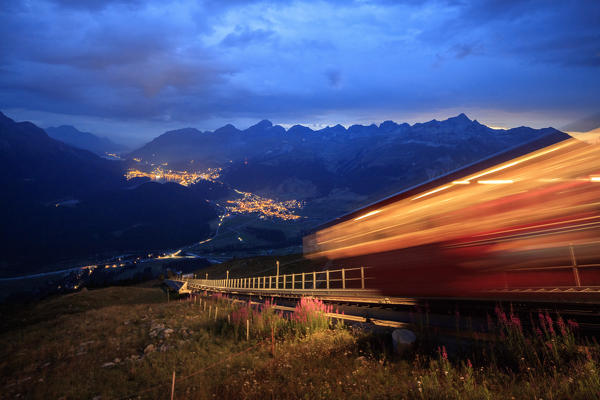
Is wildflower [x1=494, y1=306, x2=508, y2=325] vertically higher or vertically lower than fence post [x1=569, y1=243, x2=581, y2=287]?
lower

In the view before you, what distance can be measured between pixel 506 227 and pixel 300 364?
19.7 ft

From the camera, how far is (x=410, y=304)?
8656mm

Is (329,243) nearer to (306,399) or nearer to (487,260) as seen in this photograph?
(487,260)

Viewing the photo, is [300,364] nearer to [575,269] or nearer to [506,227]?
[506,227]

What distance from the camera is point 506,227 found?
703 centimetres

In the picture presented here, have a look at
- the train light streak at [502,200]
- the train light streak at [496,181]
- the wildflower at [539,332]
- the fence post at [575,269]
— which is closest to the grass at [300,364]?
the wildflower at [539,332]

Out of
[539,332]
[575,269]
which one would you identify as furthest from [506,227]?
[539,332]

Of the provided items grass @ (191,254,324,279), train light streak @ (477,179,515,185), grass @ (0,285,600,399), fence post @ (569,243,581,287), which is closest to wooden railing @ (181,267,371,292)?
grass @ (191,254,324,279)

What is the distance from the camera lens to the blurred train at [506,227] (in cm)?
618

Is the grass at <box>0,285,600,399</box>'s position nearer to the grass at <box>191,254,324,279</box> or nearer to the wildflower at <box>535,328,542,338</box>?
the wildflower at <box>535,328,542,338</box>

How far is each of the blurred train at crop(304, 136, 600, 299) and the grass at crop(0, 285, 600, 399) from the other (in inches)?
54.8

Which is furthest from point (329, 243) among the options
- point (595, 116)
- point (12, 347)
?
point (12, 347)

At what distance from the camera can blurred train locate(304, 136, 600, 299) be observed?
20.3 feet

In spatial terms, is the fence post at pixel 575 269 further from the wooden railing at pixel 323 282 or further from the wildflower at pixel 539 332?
the wooden railing at pixel 323 282
